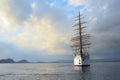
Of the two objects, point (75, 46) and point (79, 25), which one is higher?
point (79, 25)

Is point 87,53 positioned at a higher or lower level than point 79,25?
lower

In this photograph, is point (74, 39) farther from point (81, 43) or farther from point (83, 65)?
point (83, 65)

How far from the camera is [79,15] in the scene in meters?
Result: 136

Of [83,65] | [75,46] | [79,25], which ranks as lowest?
[83,65]

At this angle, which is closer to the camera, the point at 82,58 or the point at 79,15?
the point at 82,58

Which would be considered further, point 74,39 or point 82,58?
point 74,39

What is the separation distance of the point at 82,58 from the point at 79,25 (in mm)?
19566

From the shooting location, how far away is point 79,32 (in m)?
132

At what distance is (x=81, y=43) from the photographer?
131375 millimetres

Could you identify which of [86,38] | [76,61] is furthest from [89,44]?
[76,61]

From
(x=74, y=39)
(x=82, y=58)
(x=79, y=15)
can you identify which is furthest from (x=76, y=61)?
(x=79, y=15)

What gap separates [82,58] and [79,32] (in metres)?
15.3

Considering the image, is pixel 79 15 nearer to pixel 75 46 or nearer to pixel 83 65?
pixel 75 46

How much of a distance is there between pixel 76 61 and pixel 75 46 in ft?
29.6
